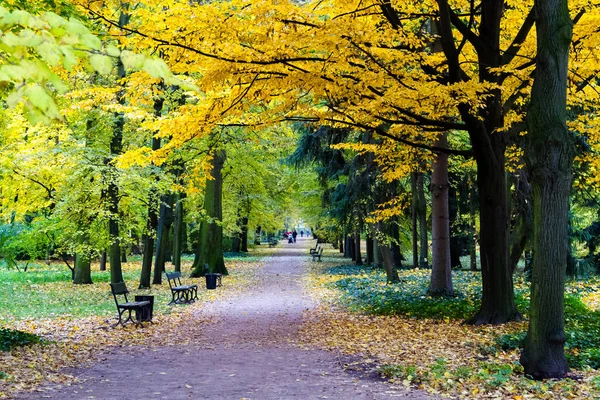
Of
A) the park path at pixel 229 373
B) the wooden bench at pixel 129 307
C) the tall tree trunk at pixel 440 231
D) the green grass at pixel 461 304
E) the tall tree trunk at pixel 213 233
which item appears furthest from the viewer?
the tall tree trunk at pixel 213 233

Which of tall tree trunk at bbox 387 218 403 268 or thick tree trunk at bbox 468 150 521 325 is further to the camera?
tall tree trunk at bbox 387 218 403 268

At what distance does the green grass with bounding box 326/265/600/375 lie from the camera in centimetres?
814

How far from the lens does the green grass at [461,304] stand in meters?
8.14

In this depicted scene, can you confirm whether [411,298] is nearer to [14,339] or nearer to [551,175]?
[551,175]

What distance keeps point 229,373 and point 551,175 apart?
16.1ft

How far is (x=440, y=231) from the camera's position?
45.6 ft

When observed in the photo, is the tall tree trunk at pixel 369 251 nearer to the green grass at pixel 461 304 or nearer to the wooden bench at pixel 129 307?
the green grass at pixel 461 304

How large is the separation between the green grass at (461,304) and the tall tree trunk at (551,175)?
0.81 metres

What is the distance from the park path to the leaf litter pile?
35 cm

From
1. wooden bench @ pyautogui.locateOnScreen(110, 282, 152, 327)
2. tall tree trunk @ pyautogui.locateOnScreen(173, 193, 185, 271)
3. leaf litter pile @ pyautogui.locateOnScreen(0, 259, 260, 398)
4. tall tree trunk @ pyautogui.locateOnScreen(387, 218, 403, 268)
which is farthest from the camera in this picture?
tall tree trunk @ pyautogui.locateOnScreen(173, 193, 185, 271)

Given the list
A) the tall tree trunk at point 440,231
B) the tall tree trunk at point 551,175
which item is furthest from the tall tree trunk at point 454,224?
the tall tree trunk at point 551,175

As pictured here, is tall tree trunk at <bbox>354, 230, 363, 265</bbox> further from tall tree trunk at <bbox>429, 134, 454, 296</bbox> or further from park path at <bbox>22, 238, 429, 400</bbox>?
park path at <bbox>22, 238, 429, 400</bbox>

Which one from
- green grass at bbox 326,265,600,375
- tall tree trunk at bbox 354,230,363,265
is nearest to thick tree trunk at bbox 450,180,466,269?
tall tree trunk at bbox 354,230,363,265

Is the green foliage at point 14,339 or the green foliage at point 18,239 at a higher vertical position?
the green foliage at point 18,239
